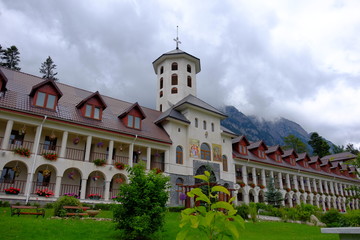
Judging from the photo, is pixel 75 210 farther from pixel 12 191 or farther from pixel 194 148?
pixel 194 148

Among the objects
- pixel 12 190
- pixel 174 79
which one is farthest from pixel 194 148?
pixel 12 190

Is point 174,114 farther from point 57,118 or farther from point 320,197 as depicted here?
point 320,197

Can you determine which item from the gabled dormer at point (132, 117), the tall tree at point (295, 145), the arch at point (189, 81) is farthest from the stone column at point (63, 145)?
the tall tree at point (295, 145)

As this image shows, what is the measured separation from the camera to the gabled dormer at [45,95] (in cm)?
2258

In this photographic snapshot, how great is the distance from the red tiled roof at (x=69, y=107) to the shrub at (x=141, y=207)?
1363cm

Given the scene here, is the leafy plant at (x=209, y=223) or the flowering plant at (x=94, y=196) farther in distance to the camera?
the flowering plant at (x=94, y=196)

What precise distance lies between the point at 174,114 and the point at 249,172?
703 inches

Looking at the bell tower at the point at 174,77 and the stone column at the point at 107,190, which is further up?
the bell tower at the point at 174,77

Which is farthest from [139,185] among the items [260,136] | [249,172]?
[260,136]

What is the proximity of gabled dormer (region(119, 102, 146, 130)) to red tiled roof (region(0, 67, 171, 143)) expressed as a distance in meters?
0.50

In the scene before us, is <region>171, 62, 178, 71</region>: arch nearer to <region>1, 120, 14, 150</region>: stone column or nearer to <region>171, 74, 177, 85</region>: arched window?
<region>171, 74, 177, 85</region>: arched window

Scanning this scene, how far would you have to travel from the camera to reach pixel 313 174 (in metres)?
48.2

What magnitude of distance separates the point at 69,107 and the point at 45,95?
2516 mm

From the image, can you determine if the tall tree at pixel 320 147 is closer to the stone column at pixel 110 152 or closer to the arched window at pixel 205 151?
the arched window at pixel 205 151
